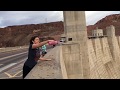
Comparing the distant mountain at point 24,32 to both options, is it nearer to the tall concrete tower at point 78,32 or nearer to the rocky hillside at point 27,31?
the rocky hillside at point 27,31

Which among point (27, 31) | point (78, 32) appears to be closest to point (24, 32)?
point (27, 31)

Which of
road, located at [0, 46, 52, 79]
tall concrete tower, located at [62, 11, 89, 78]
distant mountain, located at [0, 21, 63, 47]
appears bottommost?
road, located at [0, 46, 52, 79]

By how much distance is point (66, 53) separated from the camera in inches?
667

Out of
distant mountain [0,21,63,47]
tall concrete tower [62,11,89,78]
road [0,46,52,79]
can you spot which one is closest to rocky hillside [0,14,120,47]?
distant mountain [0,21,63,47]

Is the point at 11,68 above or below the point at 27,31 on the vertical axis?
below

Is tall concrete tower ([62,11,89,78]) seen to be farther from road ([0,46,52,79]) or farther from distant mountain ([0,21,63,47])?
distant mountain ([0,21,63,47])

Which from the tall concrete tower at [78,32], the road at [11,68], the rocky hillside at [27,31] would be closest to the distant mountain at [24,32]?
the rocky hillside at [27,31]

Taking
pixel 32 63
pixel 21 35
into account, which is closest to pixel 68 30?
pixel 32 63

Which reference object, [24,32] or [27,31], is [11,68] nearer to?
[24,32]

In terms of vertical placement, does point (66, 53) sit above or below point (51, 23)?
below

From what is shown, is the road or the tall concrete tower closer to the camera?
the road
